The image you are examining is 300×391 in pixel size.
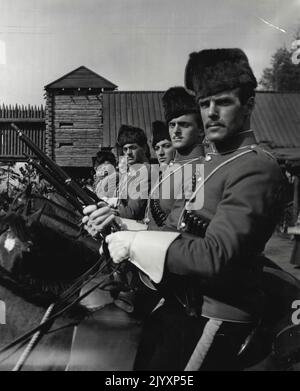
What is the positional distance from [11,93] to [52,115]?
150 cm

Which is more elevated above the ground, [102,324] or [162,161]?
[162,161]

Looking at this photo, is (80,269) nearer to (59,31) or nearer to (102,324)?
(102,324)

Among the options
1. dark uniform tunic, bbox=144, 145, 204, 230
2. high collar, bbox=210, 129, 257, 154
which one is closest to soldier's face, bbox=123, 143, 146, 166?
dark uniform tunic, bbox=144, 145, 204, 230

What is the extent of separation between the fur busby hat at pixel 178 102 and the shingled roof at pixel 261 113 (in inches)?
13.0

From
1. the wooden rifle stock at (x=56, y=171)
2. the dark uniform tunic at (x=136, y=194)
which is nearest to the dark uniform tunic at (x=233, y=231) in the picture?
the wooden rifle stock at (x=56, y=171)

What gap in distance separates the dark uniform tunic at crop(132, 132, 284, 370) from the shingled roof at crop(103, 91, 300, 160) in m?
1.57

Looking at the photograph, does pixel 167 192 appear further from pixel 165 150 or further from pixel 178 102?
pixel 165 150

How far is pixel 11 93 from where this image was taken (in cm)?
207

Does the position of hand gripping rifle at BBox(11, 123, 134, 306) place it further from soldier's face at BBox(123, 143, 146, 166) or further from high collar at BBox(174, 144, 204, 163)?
soldier's face at BBox(123, 143, 146, 166)

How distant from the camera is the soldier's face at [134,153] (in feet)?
16.4

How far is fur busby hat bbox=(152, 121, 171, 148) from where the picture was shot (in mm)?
4121

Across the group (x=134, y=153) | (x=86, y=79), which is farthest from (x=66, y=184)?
(x=134, y=153)

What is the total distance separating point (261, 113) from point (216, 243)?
245 cm

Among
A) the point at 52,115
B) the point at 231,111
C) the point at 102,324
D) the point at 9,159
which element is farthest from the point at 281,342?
the point at 52,115
